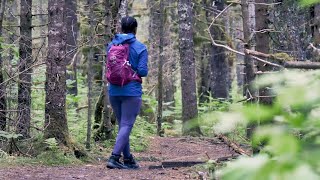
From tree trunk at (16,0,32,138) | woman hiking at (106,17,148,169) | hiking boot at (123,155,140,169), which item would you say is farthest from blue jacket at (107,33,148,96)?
tree trunk at (16,0,32,138)

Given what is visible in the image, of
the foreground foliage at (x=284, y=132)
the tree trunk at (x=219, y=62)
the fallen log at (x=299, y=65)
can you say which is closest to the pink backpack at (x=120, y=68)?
the fallen log at (x=299, y=65)

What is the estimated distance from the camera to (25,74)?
8.44 m

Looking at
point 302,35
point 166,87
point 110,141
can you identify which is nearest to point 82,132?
point 110,141

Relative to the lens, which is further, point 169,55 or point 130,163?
point 169,55

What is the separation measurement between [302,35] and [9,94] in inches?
241

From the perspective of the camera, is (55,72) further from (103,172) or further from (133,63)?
(103,172)

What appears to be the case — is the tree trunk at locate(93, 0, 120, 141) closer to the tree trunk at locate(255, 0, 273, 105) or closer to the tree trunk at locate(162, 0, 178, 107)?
the tree trunk at locate(255, 0, 273, 105)

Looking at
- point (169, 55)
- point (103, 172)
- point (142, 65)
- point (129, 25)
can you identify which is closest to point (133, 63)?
point (142, 65)

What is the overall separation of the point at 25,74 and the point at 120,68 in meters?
2.15

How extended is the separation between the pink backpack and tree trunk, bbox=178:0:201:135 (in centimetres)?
620

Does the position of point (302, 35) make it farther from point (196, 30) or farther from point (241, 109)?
point (241, 109)

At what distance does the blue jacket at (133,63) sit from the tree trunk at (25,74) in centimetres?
153

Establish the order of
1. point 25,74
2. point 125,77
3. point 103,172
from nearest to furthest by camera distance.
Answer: point 103,172, point 125,77, point 25,74

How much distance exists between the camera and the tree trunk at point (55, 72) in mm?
7570
